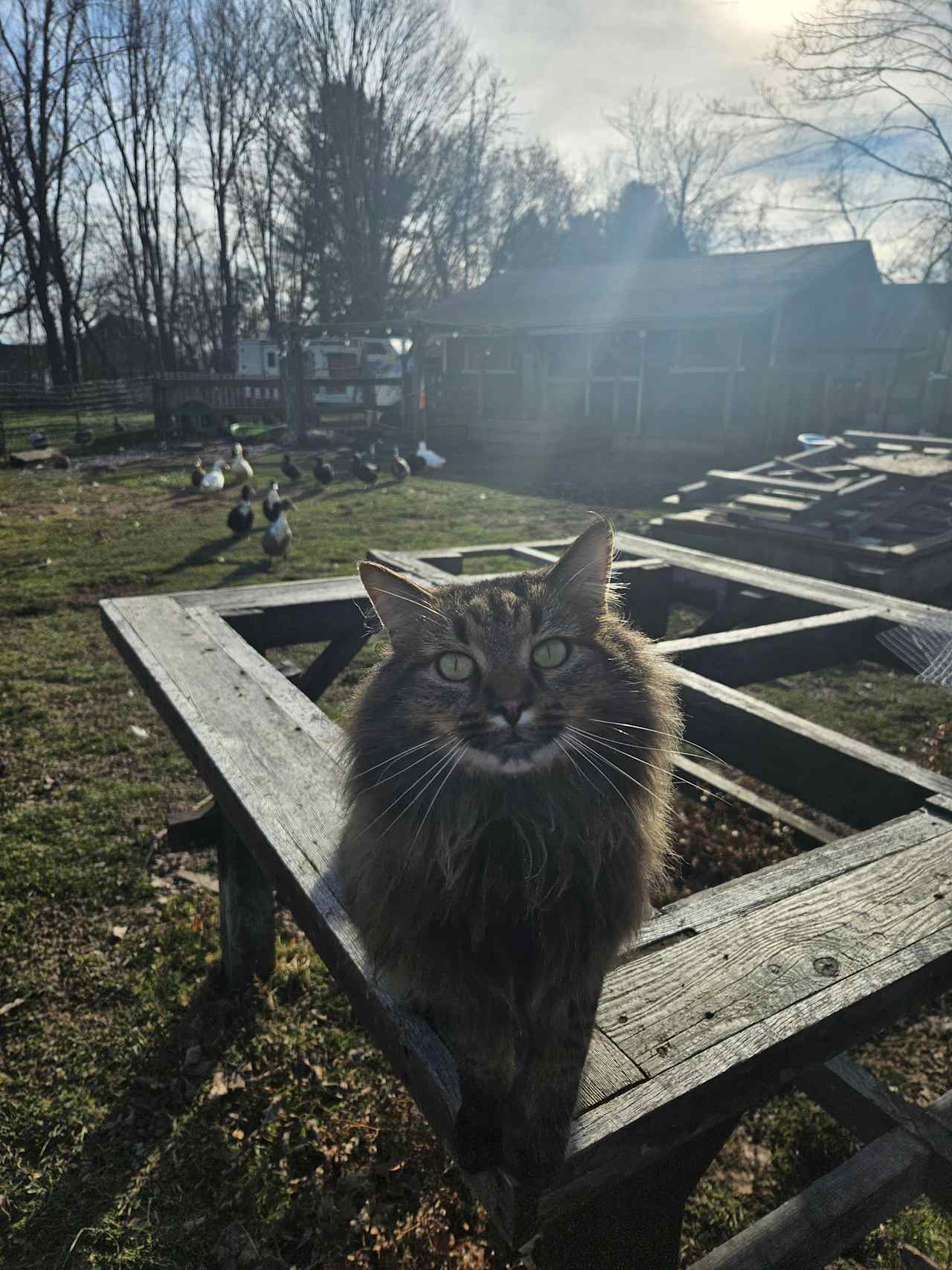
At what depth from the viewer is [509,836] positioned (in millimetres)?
1353

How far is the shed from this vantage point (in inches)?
725

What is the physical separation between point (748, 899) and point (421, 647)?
987 millimetres

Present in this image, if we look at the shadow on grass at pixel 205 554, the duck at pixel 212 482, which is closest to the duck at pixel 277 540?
the shadow on grass at pixel 205 554

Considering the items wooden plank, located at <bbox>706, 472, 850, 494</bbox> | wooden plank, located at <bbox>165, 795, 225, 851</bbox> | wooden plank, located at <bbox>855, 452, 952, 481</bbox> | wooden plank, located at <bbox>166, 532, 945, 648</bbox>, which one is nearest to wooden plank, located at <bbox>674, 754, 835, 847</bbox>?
wooden plank, located at <bbox>166, 532, 945, 648</bbox>

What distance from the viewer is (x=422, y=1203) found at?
2.29 metres

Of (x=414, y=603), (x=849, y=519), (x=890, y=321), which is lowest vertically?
(x=849, y=519)

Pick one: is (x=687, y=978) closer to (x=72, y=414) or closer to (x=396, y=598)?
(x=396, y=598)

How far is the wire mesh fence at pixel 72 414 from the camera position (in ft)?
66.6

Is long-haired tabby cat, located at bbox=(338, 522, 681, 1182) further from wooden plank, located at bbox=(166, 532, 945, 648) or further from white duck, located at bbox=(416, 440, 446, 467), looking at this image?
white duck, located at bbox=(416, 440, 446, 467)

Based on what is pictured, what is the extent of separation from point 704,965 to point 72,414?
86.2 feet

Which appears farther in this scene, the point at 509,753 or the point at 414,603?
the point at 414,603

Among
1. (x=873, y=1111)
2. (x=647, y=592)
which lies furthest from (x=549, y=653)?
(x=647, y=592)

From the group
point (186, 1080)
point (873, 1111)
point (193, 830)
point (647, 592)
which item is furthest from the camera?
point (647, 592)

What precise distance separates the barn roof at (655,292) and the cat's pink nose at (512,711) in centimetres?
1887
